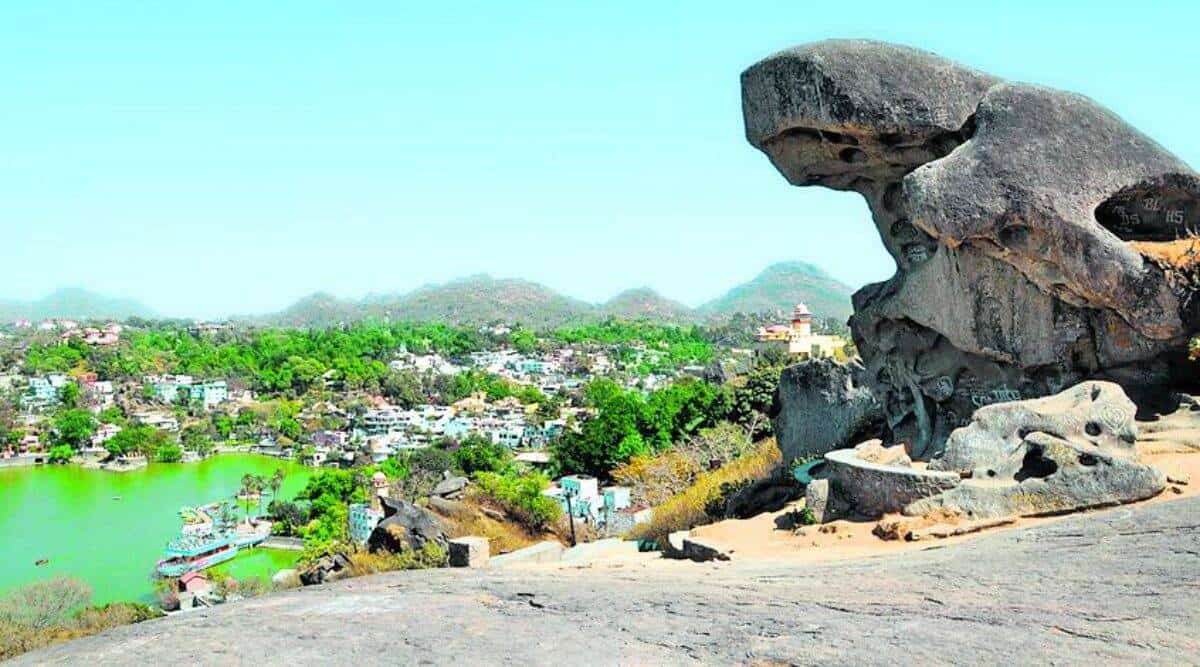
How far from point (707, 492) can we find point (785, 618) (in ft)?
38.5

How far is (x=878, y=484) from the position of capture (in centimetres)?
948

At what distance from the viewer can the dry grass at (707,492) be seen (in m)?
14.5

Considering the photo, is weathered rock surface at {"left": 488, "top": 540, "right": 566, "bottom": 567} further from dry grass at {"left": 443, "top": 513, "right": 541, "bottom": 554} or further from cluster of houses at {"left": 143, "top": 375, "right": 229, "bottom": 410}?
cluster of houses at {"left": 143, "top": 375, "right": 229, "bottom": 410}

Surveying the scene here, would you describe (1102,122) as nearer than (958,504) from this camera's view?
No

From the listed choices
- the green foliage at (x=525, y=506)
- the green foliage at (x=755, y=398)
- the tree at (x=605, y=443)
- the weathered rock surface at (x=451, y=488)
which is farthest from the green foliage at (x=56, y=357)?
the green foliage at (x=755, y=398)

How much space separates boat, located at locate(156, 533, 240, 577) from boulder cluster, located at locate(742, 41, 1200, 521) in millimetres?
30550

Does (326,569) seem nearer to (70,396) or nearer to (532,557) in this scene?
(532,557)

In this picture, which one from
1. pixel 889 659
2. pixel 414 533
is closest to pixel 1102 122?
pixel 889 659

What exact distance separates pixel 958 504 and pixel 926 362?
3615 millimetres

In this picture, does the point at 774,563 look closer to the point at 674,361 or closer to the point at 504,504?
the point at 504,504

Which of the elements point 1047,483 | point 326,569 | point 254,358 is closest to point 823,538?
point 1047,483

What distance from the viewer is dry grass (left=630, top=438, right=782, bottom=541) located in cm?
1452

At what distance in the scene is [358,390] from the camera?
9031cm

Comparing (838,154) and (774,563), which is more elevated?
(838,154)
